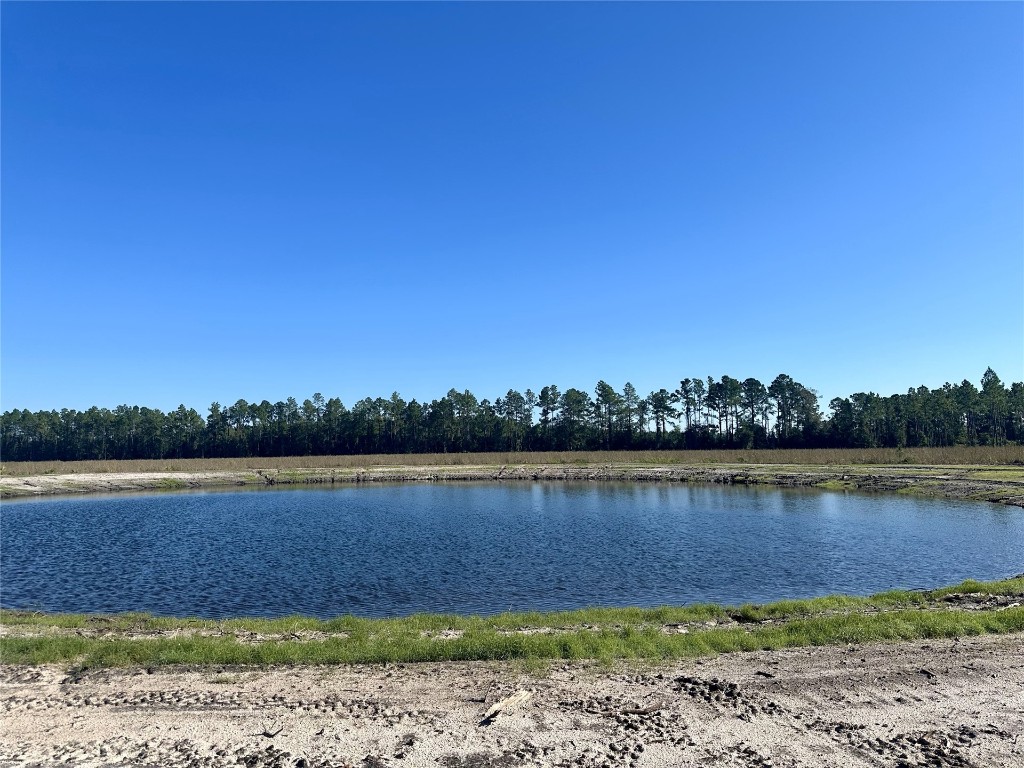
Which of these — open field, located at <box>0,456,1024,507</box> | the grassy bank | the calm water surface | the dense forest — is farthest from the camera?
the dense forest

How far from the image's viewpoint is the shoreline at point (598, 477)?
54.1 meters

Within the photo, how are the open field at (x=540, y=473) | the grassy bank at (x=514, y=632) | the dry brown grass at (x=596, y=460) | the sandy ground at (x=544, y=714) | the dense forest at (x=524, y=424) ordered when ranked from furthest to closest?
the dense forest at (x=524, y=424)
the dry brown grass at (x=596, y=460)
the open field at (x=540, y=473)
the grassy bank at (x=514, y=632)
the sandy ground at (x=544, y=714)

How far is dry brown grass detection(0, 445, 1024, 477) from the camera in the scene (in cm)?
7300

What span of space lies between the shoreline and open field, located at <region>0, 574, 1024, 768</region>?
4522cm

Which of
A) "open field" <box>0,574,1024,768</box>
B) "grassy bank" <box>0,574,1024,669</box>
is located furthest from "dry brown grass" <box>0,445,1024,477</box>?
"open field" <box>0,574,1024,768</box>

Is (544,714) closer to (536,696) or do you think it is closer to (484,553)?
(536,696)

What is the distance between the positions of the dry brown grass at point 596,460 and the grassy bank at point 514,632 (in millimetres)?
67324

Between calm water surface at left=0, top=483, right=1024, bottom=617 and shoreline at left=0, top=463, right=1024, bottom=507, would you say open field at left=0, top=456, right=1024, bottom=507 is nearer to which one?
shoreline at left=0, top=463, right=1024, bottom=507

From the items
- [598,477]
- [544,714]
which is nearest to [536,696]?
[544,714]

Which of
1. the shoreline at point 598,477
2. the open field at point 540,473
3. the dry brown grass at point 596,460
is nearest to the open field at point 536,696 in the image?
the shoreline at point 598,477

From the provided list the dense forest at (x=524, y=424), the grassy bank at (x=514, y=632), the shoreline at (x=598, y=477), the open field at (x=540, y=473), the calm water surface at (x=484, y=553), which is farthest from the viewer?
the dense forest at (x=524, y=424)

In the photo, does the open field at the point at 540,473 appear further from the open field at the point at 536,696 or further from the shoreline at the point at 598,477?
the open field at the point at 536,696

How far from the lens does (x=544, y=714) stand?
9547 millimetres

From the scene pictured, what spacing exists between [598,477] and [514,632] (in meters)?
65.0
